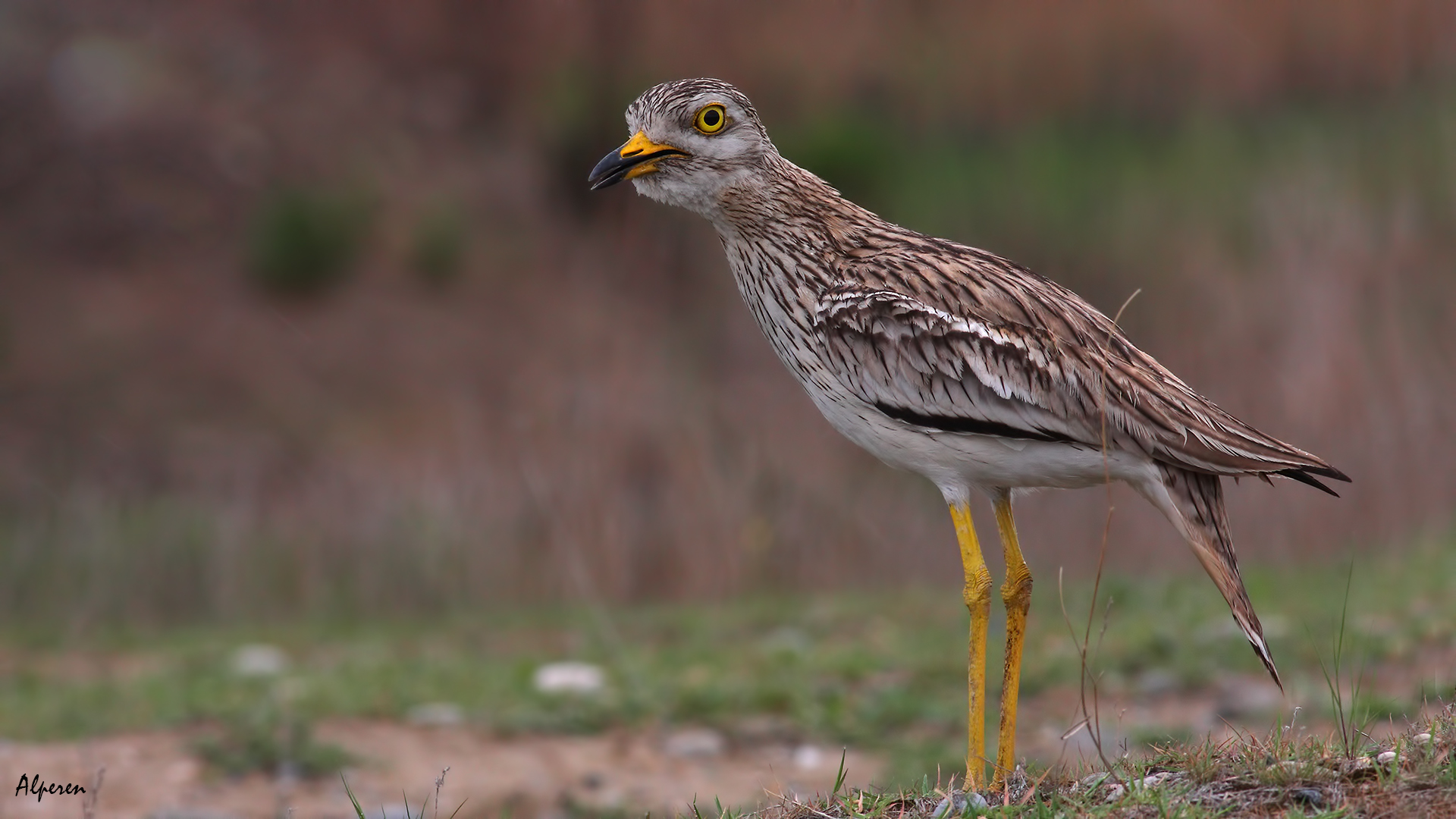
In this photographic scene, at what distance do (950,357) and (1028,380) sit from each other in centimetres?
25

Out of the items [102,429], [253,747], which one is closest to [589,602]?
[253,747]

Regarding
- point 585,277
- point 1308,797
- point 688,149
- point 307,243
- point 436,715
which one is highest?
point 307,243

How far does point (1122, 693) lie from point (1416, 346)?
5.19 meters

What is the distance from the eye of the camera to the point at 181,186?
18062mm

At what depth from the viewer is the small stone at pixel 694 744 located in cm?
734

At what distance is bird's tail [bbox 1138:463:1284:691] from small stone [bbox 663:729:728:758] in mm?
3353

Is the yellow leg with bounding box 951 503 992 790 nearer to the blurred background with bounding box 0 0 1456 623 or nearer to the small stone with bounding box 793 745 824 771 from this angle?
the small stone with bounding box 793 745 824 771

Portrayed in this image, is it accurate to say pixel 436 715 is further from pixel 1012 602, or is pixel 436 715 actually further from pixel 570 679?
pixel 1012 602

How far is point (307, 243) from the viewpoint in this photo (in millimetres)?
17219

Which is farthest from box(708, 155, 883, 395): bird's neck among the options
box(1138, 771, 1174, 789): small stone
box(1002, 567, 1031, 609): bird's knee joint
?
box(1138, 771, 1174, 789): small stone

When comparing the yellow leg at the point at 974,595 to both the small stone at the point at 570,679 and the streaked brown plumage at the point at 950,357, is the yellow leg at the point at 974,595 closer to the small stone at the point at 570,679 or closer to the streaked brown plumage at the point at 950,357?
the streaked brown plumage at the point at 950,357

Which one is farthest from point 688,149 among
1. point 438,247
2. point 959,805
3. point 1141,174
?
point 438,247

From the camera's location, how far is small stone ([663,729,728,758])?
24.1 feet

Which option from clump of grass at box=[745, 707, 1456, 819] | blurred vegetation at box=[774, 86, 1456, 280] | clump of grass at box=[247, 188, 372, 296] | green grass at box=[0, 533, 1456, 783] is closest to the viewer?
clump of grass at box=[745, 707, 1456, 819]
